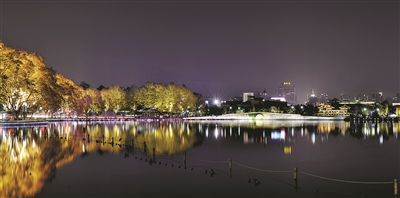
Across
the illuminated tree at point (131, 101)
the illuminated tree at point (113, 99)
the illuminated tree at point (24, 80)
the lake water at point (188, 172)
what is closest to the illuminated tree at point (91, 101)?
the illuminated tree at point (113, 99)

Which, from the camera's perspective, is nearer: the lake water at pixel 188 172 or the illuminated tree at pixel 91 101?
the lake water at pixel 188 172

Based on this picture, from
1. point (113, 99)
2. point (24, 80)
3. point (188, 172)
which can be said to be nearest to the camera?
point (188, 172)

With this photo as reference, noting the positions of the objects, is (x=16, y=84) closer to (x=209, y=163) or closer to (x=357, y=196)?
(x=209, y=163)

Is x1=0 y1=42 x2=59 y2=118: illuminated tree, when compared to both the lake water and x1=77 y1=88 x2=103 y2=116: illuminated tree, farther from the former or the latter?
x1=77 y1=88 x2=103 y2=116: illuminated tree

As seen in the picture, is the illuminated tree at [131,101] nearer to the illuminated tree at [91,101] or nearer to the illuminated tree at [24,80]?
the illuminated tree at [91,101]

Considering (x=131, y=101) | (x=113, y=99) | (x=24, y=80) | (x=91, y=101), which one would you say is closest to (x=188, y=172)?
(x=24, y=80)

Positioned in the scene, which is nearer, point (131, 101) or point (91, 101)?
point (91, 101)

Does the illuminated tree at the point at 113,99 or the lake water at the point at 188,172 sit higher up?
the illuminated tree at the point at 113,99

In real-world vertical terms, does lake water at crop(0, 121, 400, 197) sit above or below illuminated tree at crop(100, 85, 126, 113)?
below

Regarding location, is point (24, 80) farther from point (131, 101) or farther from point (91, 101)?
point (131, 101)

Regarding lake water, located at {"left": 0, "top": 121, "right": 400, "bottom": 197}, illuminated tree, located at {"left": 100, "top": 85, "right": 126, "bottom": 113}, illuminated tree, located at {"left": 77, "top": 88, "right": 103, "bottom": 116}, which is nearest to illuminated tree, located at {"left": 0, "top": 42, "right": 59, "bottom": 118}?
lake water, located at {"left": 0, "top": 121, "right": 400, "bottom": 197}

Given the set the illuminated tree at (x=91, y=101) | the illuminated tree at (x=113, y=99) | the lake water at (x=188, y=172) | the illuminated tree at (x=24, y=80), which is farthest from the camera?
the illuminated tree at (x=113, y=99)

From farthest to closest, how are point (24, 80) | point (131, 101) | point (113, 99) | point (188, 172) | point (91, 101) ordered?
point (131, 101), point (113, 99), point (91, 101), point (24, 80), point (188, 172)

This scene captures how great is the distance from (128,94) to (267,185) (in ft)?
360
